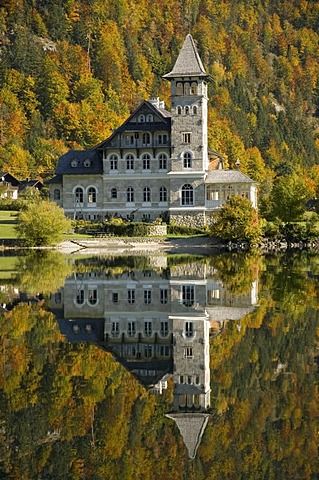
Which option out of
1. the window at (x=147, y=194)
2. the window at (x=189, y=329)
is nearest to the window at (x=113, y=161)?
the window at (x=147, y=194)

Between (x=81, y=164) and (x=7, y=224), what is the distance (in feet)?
32.6

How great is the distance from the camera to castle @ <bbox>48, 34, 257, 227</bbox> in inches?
2931

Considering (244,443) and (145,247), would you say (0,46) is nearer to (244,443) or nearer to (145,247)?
(145,247)

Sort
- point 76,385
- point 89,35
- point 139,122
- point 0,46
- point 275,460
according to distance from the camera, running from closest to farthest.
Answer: point 275,460, point 76,385, point 139,122, point 0,46, point 89,35

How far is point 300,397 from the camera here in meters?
16.0

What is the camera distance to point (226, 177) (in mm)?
74250

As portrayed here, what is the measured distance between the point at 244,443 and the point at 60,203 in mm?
66790

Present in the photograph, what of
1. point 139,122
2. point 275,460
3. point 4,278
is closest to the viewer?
point 275,460

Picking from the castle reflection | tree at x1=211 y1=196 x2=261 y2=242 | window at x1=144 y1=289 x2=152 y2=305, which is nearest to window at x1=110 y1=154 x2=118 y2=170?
tree at x1=211 y1=196 x2=261 y2=242

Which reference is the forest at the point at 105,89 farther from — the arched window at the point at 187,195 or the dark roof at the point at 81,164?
the dark roof at the point at 81,164

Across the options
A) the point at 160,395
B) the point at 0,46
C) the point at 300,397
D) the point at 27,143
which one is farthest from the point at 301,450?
the point at 0,46

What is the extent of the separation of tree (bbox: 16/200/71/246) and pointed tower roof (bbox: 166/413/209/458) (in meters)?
46.1

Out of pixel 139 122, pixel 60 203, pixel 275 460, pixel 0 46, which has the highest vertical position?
pixel 0 46

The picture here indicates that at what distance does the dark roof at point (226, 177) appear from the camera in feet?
241
